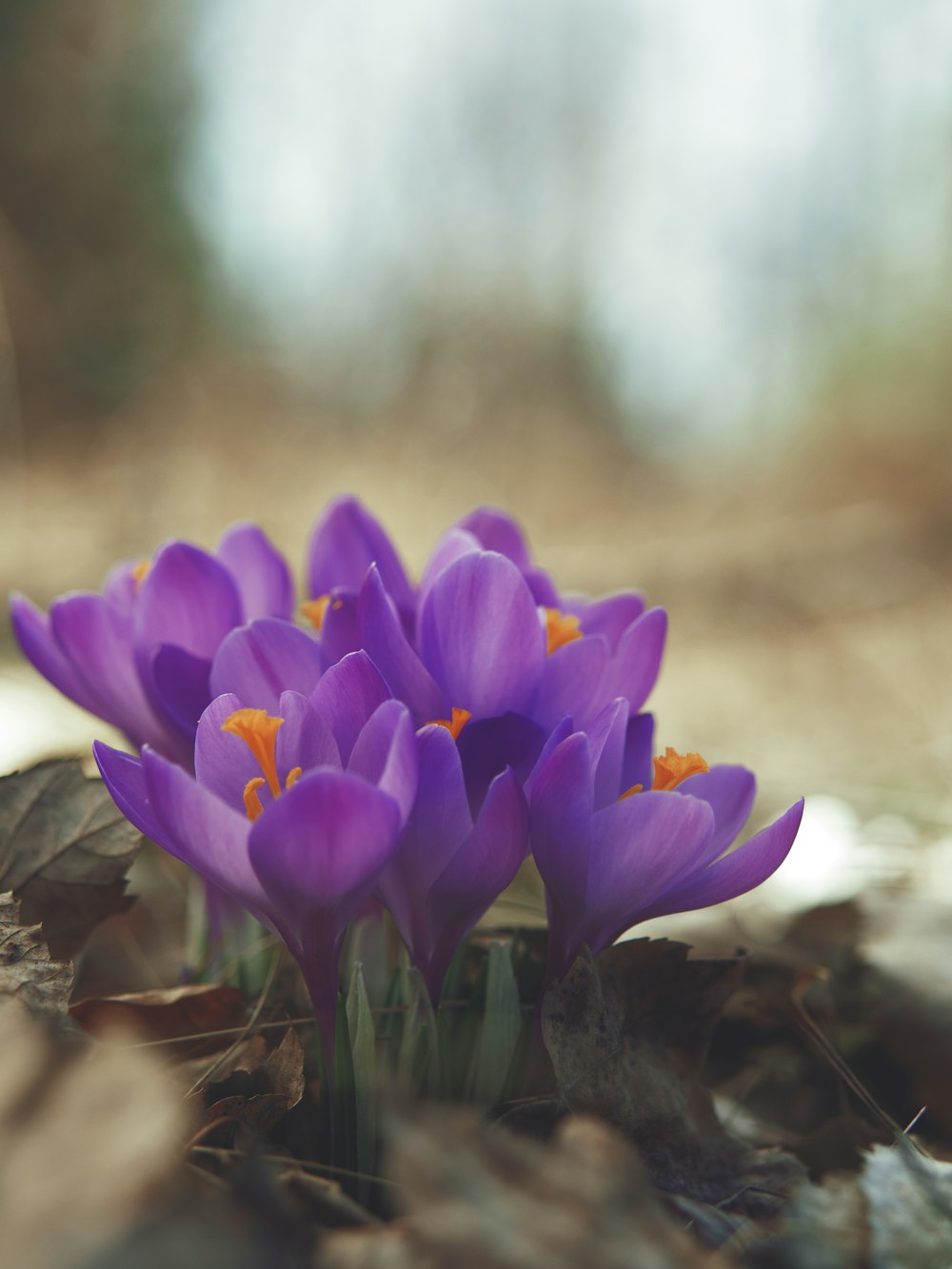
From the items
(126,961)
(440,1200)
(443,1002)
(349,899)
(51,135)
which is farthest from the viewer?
(51,135)

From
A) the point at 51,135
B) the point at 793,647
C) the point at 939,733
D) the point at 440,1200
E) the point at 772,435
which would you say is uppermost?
the point at 51,135

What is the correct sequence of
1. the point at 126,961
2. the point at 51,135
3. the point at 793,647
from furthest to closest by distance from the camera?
the point at 51,135 < the point at 793,647 < the point at 126,961

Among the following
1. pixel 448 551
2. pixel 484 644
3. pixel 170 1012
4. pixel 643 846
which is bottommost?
pixel 170 1012

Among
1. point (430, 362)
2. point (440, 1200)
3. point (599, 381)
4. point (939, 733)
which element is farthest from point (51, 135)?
point (440, 1200)

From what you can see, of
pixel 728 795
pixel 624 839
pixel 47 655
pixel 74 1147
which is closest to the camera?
pixel 74 1147

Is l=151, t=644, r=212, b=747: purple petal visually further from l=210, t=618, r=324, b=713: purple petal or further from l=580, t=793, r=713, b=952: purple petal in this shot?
l=580, t=793, r=713, b=952: purple petal

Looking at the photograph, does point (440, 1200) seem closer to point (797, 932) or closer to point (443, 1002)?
point (443, 1002)

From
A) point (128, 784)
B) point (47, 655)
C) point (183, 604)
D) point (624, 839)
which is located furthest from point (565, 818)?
point (47, 655)

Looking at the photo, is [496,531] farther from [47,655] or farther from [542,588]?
[47,655]
